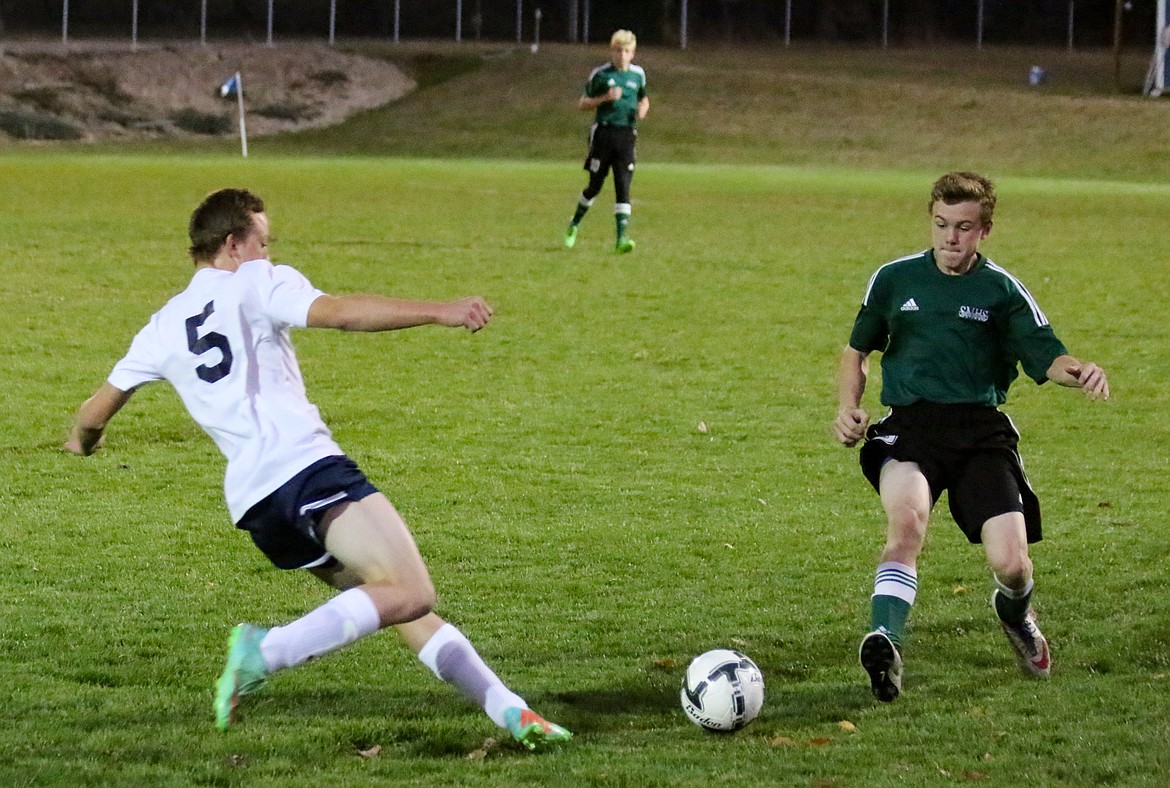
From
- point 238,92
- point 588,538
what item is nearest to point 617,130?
point 588,538

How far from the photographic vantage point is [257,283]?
15.4 ft

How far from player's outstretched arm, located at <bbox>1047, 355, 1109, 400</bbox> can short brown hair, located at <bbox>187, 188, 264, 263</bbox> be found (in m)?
2.57

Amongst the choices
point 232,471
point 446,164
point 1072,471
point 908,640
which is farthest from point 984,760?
point 446,164

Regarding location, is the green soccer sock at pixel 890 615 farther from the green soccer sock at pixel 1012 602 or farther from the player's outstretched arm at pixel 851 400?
the player's outstretched arm at pixel 851 400

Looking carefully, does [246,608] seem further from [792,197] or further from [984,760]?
[792,197]

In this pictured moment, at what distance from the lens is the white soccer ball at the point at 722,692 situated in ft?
16.6

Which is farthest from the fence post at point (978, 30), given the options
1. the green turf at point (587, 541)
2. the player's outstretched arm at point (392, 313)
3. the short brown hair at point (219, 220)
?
the player's outstretched arm at point (392, 313)

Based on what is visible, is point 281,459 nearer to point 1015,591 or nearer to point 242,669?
point 242,669

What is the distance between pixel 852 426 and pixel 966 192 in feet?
2.81

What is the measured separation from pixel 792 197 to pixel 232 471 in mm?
22747

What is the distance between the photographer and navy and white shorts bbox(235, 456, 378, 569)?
4.66 metres

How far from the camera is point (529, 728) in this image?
4777mm

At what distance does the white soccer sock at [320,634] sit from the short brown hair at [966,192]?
2.32m

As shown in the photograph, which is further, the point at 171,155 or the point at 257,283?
the point at 171,155
